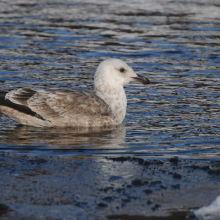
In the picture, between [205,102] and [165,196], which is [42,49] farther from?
[165,196]

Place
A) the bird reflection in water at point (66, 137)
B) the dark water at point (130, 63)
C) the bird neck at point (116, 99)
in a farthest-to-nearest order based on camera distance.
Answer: the bird neck at point (116, 99)
the dark water at point (130, 63)
the bird reflection in water at point (66, 137)

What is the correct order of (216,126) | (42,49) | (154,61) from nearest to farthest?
1. (216,126)
2. (154,61)
3. (42,49)

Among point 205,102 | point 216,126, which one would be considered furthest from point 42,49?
point 216,126

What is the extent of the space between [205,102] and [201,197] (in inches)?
193

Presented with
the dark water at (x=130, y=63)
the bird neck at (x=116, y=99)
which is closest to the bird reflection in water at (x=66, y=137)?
the dark water at (x=130, y=63)

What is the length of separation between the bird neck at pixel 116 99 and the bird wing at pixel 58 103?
15.5 inches

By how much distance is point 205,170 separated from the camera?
6.25m

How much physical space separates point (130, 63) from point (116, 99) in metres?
4.61

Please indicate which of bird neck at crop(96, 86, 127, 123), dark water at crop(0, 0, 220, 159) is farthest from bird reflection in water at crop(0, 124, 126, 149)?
bird neck at crop(96, 86, 127, 123)

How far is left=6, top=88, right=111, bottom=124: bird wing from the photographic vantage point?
8648 mm

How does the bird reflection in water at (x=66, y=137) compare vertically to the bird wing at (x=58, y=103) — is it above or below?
below

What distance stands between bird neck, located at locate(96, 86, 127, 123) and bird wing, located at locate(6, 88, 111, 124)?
395 mm

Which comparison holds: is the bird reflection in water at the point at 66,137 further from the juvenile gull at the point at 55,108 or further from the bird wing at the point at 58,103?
the bird wing at the point at 58,103

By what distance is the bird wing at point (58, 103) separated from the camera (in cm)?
865
